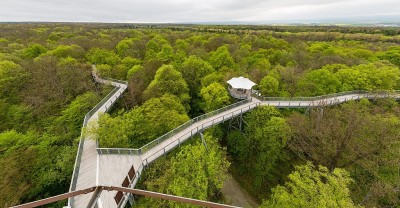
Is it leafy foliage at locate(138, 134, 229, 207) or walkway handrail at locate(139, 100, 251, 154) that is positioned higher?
walkway handrail at locate(139, 100, 251, 154)

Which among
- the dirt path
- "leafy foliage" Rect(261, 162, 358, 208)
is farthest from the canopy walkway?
"leafy foliage" Rect(261, 162, 358, 208)

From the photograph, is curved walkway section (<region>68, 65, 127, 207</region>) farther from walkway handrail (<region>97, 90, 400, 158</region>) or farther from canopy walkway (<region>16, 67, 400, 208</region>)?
walkway handrail (<region>97, 90, 400, 158</region>)

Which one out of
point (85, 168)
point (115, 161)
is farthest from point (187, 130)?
point (85, 168)

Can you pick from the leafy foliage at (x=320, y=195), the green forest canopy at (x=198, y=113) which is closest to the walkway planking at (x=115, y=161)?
the green forest canopy at (x=198, y=113)

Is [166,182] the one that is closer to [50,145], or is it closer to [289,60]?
[50,145]

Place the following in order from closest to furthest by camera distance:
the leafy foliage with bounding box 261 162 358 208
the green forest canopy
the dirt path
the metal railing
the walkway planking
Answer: the leafy foliage with bounding box 261 162 358 208 < the walkway planking < the green forest canopy < the metal railing < the dirt path

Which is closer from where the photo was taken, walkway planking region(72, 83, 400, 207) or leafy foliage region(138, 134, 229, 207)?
leafy foliage region(138, 134, 229, 207)

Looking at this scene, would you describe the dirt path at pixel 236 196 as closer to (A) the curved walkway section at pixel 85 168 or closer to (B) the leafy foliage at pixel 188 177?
(B) the leafy foliage at pixel 188 177

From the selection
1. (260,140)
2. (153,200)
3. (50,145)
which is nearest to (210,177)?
(153,200)
